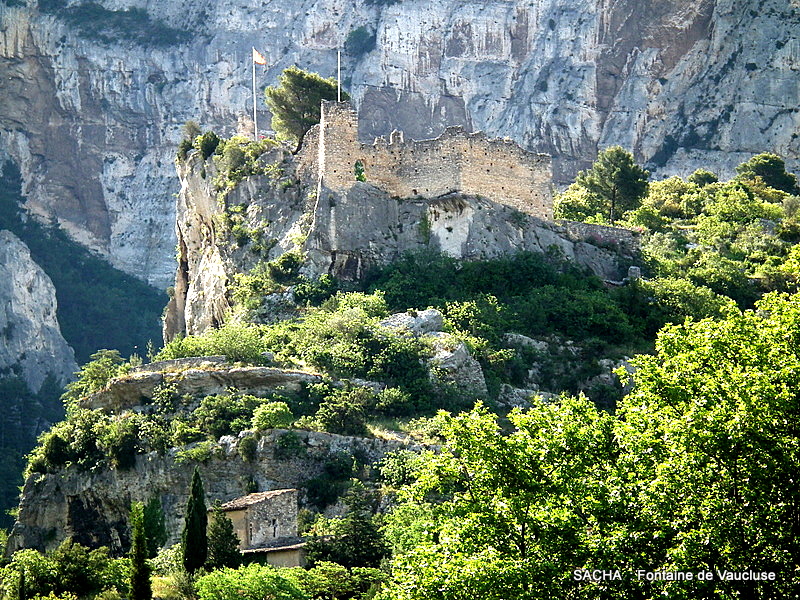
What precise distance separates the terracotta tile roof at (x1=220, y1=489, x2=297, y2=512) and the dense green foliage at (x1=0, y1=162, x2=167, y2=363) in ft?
159

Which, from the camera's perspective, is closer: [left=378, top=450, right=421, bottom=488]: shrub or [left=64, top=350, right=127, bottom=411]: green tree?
[left=378, top=450, right=421, bottom=488]: shrub

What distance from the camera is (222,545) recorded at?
132 ft

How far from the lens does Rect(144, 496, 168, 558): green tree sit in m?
45.7

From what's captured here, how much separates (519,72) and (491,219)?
43.1 m

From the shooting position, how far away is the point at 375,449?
4809 cm

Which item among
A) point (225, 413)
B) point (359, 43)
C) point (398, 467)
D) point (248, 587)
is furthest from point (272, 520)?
→ point (359, 43)

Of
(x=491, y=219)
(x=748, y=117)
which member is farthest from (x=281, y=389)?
(x=748, y=117)

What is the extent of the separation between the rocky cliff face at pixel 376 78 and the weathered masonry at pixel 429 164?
3350cm

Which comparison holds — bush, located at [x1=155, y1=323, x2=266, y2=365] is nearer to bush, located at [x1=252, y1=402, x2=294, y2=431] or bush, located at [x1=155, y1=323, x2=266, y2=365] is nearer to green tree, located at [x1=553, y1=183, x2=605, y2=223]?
bush, located at [x1=252, y1=402, x2=294, y2=431]

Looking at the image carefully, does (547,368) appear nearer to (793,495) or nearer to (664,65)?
(793,495)

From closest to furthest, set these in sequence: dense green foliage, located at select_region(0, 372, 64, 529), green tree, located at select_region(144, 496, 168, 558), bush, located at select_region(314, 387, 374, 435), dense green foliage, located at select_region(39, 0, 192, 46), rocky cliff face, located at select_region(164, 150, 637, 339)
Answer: green tree, located at select_region(144, 496, 168, 558), bush, located at select_region(314, 387, 374, 435), rocky cliff face, located at select_region(164, 150, 637, 339), dense green foliage, located at select_region(0, 372, 64, 529), dense green foliage, located at select_region(39, 0, 192, 46)

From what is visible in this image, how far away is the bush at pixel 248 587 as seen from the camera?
36.3 meters

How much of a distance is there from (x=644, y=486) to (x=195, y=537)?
54.9ft

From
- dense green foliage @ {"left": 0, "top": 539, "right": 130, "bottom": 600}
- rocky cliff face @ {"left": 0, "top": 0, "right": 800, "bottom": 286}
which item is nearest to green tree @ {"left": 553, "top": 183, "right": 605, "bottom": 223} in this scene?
rocky cliff face @ {"left": 0, "top": 0, "right": 800, "bottom": 286}
